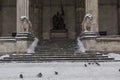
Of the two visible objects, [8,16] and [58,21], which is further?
[8,16]

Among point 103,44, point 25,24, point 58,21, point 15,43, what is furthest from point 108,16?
point 15,43

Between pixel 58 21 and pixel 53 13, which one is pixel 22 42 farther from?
pixel 53 13

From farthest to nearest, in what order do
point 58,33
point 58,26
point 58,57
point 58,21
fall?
point 58,21 → point 58,26 → point 58,33 → point 58,57

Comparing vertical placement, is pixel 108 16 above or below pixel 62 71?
above

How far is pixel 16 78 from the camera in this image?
14.3m

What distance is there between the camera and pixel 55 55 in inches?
815

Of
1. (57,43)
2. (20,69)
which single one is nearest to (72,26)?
(57,43)

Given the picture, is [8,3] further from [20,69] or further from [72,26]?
[20,69]

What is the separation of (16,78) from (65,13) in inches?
685

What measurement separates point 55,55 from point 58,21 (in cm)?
948

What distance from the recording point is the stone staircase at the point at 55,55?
759 inches

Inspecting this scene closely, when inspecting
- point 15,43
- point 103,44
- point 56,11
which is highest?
point 56,11

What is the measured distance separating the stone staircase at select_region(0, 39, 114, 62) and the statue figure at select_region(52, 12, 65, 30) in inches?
193

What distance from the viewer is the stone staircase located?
19.3 metres
